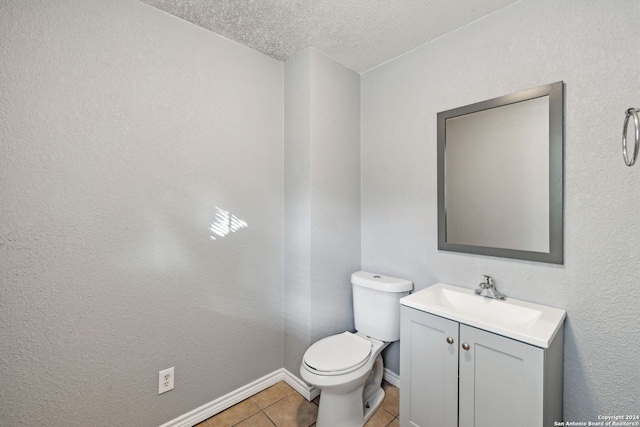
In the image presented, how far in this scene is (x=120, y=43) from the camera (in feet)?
4.53

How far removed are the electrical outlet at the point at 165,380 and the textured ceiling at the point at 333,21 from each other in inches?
78.2

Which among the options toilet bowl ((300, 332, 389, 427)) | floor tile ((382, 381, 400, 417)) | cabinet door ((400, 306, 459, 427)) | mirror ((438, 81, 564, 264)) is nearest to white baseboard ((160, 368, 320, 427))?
toilet bowl ((300, 332, 389, 427))

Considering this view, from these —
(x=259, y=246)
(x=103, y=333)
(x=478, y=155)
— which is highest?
(x=478, y=155)

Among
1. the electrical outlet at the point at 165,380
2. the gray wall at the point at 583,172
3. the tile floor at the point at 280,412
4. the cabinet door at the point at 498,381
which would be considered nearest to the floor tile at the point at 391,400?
the tile floor at the point at 280,412

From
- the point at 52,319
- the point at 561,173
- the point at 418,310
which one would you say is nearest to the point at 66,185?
the point at 52,319

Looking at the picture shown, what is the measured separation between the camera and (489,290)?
1.50 meters

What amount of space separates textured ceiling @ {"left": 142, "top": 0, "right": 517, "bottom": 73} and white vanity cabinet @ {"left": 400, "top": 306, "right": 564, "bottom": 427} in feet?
5.31

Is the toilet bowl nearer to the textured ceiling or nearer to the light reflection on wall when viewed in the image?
the light reflection on wall

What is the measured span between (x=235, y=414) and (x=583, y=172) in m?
2.29

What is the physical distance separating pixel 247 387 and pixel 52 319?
117 cm

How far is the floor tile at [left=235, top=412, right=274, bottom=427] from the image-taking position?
63.4 inches

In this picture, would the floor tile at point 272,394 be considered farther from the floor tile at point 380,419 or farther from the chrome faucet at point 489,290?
the chrome faucet at point 489,290

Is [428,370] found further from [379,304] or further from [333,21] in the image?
[333,21]

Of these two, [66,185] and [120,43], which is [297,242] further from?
[120,43]
